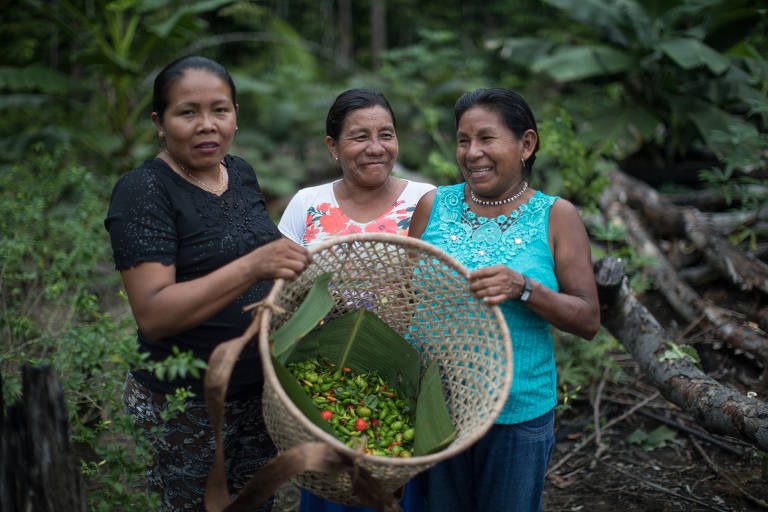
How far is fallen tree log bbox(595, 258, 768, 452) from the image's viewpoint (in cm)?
227

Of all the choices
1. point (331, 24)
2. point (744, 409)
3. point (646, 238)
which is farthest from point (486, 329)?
point (331, 24)

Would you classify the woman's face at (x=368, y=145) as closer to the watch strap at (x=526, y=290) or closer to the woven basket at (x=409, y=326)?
the woven basket at (x=409, y=326)

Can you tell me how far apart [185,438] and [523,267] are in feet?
3.60

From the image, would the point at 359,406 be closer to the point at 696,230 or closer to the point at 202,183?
the point at 202,183

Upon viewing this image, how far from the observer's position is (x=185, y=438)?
193cm

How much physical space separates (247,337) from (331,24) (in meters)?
11.1

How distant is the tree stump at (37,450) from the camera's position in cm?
152

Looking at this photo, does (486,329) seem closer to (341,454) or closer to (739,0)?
(341,454)

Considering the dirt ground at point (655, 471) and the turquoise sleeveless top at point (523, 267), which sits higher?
the turquoise sleeveless top at point (523, 267)

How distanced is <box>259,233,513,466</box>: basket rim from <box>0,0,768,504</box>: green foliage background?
214mm

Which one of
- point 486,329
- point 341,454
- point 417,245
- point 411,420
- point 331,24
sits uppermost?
point 331,24

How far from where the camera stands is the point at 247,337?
5.12ft

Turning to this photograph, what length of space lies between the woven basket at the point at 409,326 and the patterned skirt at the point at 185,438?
333 millimetres

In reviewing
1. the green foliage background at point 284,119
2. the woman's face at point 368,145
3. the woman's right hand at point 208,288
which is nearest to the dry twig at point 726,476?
the green foliage background at point 284,119
